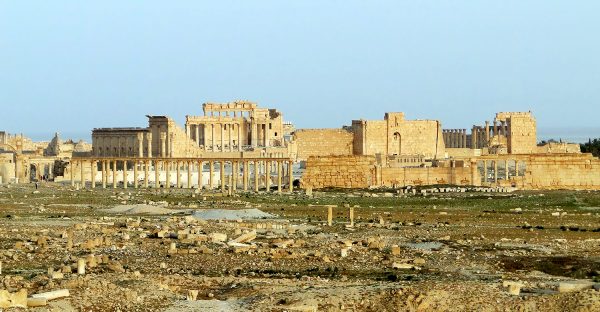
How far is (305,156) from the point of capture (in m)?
98.8

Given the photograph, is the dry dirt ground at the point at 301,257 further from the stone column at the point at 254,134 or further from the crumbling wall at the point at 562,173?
the stone column at the point at 254,134

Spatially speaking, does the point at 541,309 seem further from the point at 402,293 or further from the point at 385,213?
the point at 385,213

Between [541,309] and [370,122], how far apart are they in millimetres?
71996

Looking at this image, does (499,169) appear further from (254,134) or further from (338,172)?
(338,172)

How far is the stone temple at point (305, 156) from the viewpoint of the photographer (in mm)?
78625

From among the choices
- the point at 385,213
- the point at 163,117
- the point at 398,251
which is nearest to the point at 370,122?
the point at 163,117

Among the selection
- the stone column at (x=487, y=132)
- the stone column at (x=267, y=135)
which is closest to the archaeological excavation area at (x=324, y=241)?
the stone column at (x=267, y=135)

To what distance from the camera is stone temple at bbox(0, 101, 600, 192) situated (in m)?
78.6

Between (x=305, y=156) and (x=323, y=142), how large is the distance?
4.78 ft

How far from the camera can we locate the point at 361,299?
26594 mm

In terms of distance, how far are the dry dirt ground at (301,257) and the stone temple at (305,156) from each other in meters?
21.2

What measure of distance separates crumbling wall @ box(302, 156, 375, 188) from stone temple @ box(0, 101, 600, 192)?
5cm

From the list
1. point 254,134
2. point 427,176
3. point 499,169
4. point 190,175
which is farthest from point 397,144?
point 427,176

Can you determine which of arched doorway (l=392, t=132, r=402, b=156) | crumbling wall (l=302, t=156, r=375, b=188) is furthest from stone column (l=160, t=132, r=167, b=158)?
crumbling wall (l=302, t=156, r=375, b=188)
